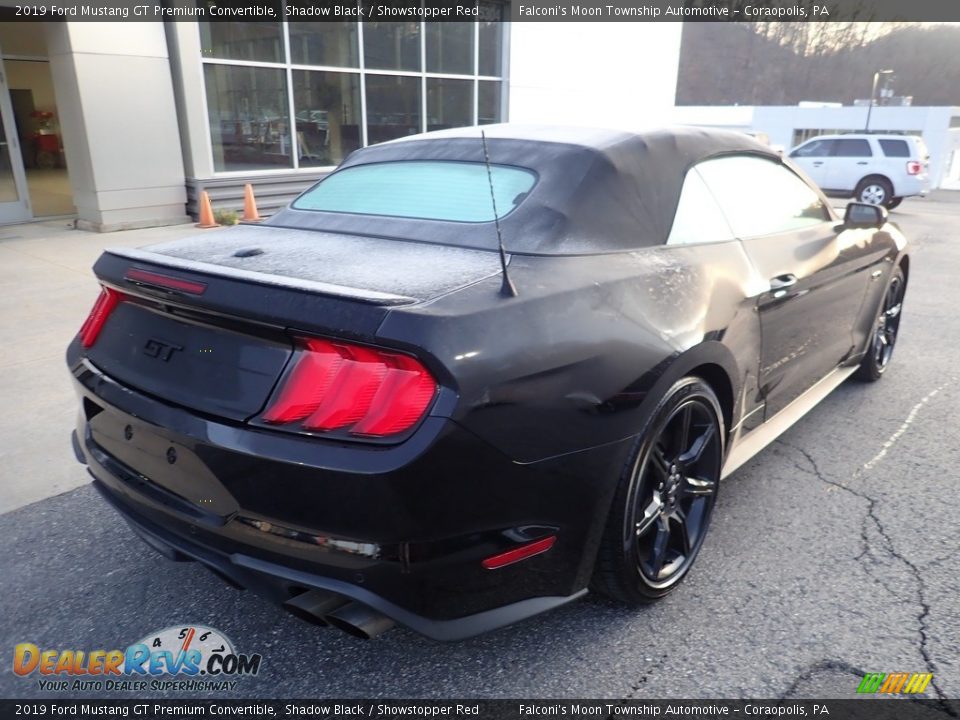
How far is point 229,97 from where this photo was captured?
11.1 metres

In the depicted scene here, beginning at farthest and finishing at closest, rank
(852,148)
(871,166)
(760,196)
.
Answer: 1. (852,148)
2. (871,166)
3. (760,196)

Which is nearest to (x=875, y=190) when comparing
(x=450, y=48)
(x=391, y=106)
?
(x=450, y=48)

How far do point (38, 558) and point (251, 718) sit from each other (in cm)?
132

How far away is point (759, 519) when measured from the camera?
3117 mm

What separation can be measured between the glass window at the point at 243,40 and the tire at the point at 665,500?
10.5m

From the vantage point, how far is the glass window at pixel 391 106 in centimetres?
1316

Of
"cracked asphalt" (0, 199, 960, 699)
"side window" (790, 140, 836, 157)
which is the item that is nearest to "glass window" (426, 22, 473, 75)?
"side window" (790, 140, 836, 157)

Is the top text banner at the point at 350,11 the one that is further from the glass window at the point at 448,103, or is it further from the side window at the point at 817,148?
the side window at the point at 817,148

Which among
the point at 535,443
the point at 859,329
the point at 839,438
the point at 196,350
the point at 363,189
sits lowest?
the point at 839,438

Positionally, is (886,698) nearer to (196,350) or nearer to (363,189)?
(196,350)

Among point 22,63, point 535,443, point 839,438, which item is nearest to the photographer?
point 535,443

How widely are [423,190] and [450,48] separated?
41.2 feet

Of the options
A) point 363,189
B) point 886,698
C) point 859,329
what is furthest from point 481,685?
point 859,329

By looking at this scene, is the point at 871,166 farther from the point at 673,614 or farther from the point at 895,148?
the point at 673,614
